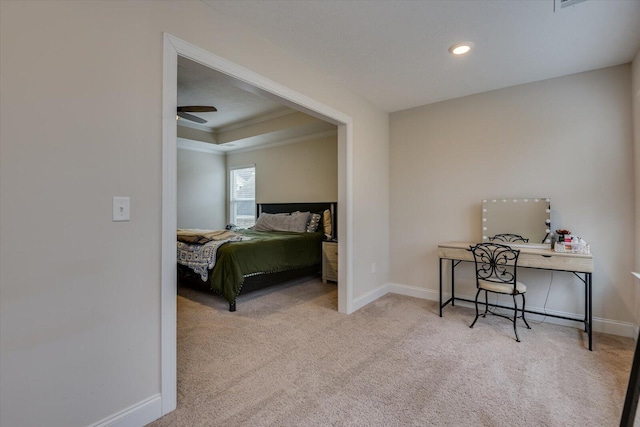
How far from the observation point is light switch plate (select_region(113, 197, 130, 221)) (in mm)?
1533

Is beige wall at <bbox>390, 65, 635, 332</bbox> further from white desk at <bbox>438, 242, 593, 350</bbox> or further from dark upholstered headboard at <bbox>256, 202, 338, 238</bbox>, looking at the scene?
dark upholstered headboard at <bbox>256, 202, 338, 238</bbox>

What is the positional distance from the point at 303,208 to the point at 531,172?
3472mm

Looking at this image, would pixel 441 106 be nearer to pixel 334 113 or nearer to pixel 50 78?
pixel 334 113

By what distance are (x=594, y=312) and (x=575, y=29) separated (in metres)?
2.52

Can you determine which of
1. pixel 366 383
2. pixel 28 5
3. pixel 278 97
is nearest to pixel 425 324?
pixel 366 383

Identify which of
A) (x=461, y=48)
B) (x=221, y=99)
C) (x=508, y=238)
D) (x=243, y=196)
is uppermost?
(x=221, y=99)

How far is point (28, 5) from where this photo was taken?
1282 mm

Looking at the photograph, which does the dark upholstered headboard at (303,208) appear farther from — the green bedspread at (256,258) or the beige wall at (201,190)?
the beige wall at (201,190)

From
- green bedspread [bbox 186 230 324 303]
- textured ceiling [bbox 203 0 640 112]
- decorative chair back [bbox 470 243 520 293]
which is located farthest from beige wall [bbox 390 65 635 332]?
green bedspread [bbox 186 230 324 303]

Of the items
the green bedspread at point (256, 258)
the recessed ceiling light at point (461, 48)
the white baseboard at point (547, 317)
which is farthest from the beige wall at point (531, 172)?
the green bedspread at point (256, 258)

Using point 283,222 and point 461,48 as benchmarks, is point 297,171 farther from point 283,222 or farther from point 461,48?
point 461,48

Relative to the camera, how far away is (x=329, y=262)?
14.7 ft

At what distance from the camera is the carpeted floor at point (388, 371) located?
1699 millimetres

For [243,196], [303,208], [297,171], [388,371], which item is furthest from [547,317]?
[243,196]
